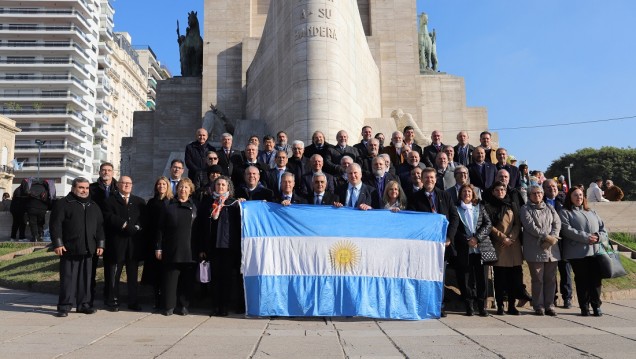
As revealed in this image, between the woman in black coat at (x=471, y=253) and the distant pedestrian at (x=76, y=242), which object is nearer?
the distant pedestrian at (x=76, y=242)

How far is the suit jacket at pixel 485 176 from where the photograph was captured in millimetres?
8914

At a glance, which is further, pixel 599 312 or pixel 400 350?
pixel 599 312

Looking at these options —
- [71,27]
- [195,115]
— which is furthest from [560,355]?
[71,27]

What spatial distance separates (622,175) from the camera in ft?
186

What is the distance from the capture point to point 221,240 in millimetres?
6949

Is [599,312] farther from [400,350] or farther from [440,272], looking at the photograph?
[400,350]

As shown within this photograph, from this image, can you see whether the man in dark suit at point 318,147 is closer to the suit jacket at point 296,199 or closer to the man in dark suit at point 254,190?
the suit jacket at point 296,199

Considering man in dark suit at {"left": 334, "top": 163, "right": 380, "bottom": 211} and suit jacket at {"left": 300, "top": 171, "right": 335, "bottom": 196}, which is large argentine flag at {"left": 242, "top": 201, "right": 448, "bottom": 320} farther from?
suit jacket at {"left": 300, "top": 171, "right": 335, "bottom": 196}

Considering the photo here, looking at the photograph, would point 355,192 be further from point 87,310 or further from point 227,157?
point 87,310

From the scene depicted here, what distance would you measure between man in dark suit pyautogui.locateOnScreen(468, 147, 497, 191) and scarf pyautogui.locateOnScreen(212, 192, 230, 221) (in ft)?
13.9

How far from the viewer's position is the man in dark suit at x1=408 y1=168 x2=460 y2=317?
7.21 meters

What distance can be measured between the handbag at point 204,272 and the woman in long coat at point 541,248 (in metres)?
4.26

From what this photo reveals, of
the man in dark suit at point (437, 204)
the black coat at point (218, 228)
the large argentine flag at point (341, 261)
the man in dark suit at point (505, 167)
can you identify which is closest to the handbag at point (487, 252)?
the man in dark suit at point (437, 204)

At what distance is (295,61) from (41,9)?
6472 cm
